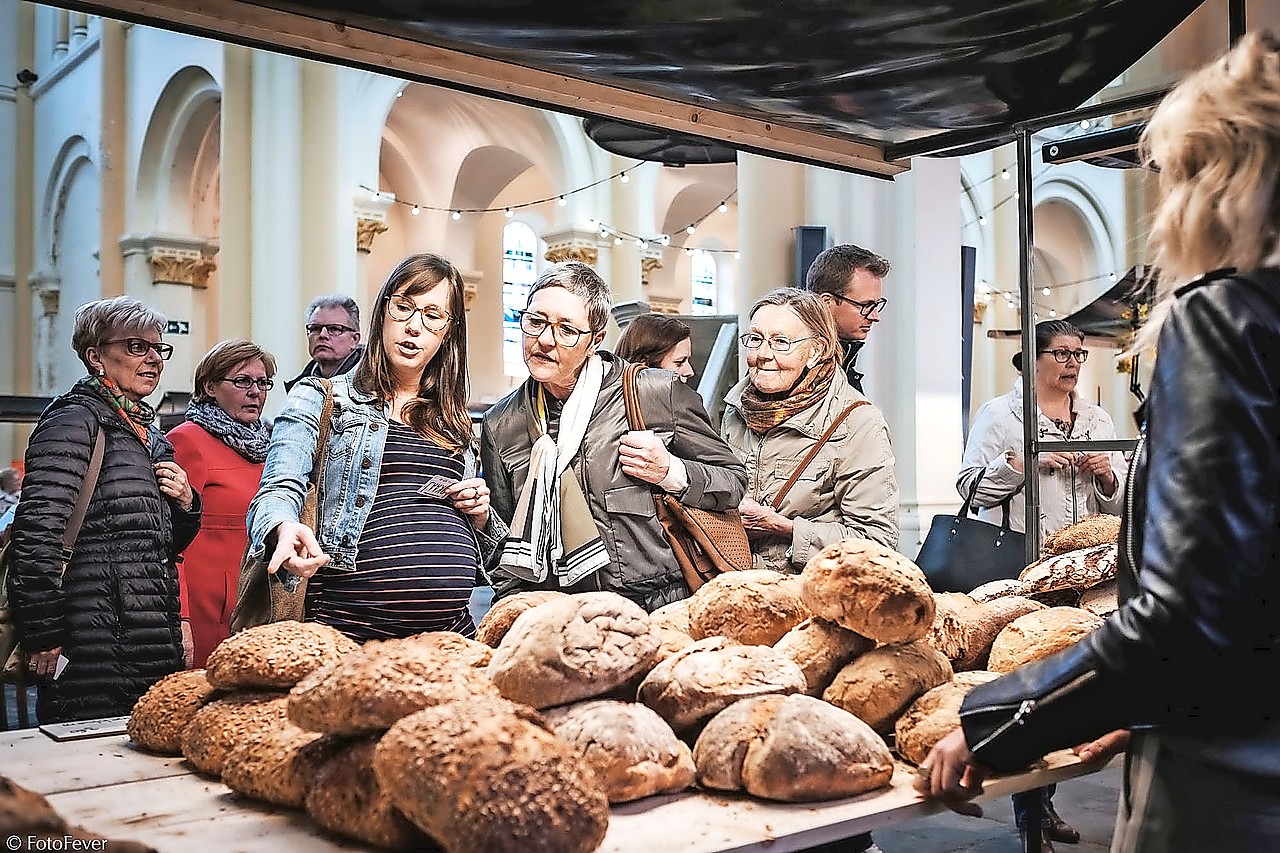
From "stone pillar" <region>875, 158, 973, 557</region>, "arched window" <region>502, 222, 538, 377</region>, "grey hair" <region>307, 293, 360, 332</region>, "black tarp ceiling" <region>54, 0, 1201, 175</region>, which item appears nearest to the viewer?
"black tarp ceiling" <region>54, 0, 1201, 175</region>

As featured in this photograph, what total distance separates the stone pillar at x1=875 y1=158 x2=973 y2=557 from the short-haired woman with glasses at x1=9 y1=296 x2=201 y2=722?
332cm

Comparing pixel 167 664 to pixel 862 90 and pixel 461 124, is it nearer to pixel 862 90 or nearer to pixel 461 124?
pixel 862 90

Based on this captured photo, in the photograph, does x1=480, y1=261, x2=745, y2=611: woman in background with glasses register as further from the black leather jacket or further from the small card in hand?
the black leather jacket

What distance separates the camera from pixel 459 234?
18.2 meters

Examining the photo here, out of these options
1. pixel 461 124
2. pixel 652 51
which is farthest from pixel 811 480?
pixel 461 124

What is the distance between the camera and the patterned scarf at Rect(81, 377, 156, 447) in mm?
3348

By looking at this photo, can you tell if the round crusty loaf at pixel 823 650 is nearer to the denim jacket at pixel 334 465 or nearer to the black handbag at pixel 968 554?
the denim jacket at pixel 334 465

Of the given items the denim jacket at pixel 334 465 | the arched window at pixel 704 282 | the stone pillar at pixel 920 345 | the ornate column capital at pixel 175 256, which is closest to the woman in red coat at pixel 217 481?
the denim jacket at pixel 334 465

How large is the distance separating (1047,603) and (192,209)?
47.1 ft

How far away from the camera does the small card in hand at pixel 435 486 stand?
2.47 metres

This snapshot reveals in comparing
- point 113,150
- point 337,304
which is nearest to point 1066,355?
point 337,304

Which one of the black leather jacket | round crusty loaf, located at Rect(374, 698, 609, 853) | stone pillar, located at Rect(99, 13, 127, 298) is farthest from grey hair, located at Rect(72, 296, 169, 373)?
stone pillar, located at Rect(99, 13, 127, 298)

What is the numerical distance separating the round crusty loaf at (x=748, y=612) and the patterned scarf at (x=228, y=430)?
2478 mm

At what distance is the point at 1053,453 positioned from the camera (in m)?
3.81
